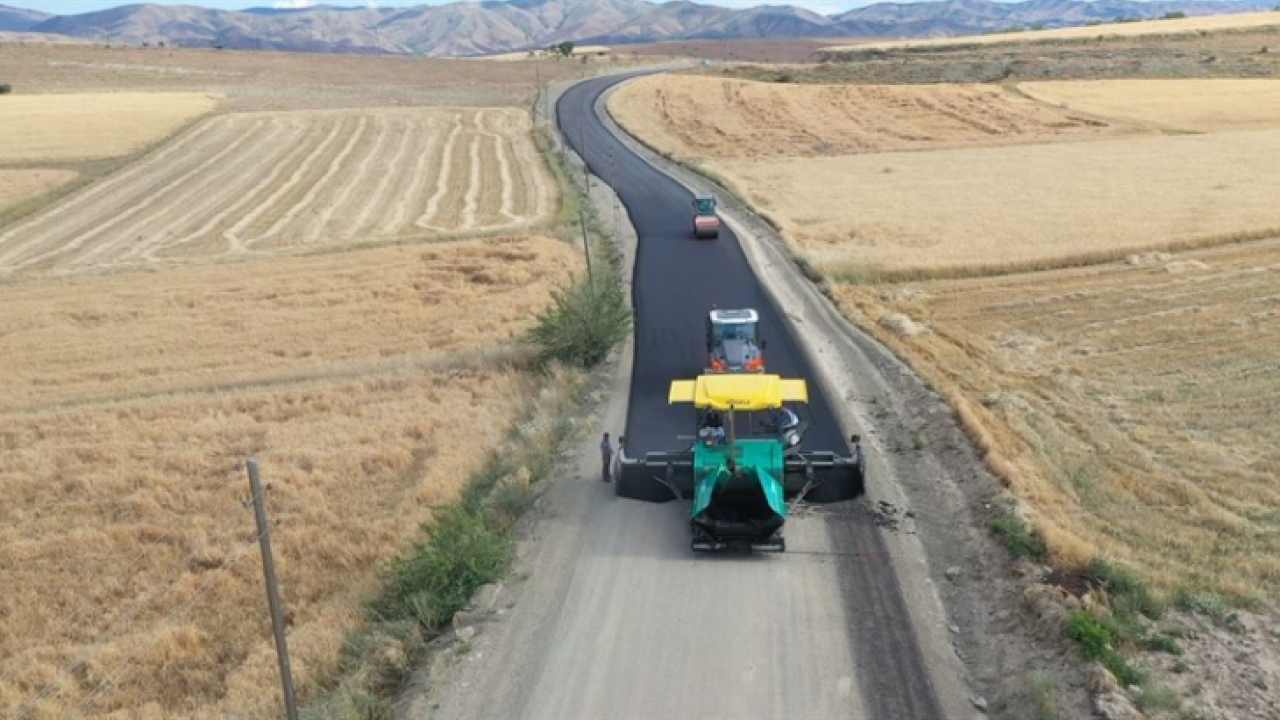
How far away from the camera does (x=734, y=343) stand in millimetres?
24203

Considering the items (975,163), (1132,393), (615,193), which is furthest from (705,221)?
(975,163)

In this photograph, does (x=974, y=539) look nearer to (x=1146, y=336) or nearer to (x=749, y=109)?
(x=1146, y=336)

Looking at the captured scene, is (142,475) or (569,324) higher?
(569,324)

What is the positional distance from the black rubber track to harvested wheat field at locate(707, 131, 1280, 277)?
4.42 metres

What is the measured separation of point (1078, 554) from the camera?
15.4m

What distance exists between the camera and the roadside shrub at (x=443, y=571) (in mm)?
15438

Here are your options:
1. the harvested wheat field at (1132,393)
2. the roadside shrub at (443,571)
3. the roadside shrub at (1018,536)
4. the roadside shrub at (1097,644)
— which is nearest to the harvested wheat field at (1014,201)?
the harvested wheat field at (1132,393)

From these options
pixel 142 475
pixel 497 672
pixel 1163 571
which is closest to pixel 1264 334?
pixel 1163 571

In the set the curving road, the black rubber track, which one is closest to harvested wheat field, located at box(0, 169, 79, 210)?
the black rubber track

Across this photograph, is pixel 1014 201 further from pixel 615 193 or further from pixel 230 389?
pixel 230 389

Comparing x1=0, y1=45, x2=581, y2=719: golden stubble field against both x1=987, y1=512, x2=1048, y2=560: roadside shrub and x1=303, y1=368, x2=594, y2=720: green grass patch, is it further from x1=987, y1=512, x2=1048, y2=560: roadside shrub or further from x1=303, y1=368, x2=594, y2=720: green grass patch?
x1=987, y1=512, x2=1048, y2=560: roadside shrub

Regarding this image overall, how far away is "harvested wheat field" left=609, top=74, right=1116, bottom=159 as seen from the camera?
7475 cm

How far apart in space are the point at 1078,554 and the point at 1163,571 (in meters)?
1.33

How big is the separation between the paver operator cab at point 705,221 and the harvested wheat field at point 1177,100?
52845 millimetres
